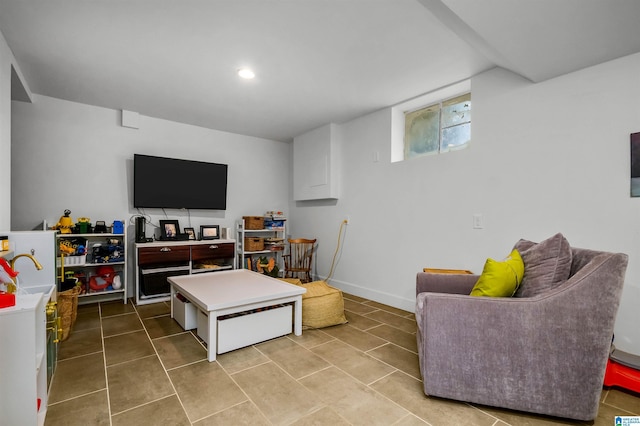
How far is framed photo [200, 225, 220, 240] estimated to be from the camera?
442 cm

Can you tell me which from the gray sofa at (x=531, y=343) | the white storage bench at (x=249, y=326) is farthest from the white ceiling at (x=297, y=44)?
the white storage bench at (x=249, y=326)

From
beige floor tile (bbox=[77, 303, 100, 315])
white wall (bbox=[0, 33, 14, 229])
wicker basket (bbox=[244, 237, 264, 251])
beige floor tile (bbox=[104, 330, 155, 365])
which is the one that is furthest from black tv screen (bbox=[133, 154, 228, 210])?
beige floor tile (bbox=[104, 330, 155, 365])

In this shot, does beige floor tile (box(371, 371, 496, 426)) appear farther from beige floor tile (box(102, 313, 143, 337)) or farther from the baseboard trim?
beige floor tile (box(102, 313, 143, 337))

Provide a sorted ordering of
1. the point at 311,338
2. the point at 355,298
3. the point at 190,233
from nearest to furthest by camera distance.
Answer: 1. the point at 311,338
2. the point at 355,298
3. the point at 190,233

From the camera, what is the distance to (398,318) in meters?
3.20

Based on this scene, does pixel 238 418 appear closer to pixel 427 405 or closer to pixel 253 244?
pixel 427 405

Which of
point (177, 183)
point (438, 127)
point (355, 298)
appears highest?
point (438, 127)

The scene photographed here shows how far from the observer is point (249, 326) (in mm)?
2467

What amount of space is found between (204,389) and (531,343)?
73.0 inches

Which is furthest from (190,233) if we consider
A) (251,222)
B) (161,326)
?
(161,326)

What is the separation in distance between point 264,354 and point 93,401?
1051 millimetres

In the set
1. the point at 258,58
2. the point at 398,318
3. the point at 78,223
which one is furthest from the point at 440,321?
the point at 78,223

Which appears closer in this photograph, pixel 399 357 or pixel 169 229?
pixel 399 357

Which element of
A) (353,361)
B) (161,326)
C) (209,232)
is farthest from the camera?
(209,232)
